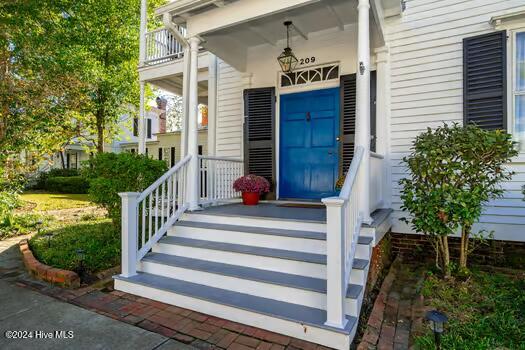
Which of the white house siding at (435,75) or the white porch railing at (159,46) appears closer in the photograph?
the white house siding at (435,75)

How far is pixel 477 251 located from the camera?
13.0 ft

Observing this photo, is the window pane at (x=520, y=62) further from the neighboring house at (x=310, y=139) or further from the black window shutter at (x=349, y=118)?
the black window shutter at (x=349, y=118)

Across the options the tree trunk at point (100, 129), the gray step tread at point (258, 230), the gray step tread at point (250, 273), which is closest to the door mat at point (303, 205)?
the gray step tread at point (258, 230)

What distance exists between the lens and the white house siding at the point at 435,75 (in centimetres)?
380

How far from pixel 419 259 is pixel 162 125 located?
72.9 ft

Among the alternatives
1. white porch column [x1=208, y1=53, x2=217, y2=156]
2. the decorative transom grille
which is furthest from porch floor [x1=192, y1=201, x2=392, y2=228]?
the decorative transom grille

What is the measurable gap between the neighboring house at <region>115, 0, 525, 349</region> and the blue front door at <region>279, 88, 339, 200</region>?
18 millimetres

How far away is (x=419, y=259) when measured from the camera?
13.9 ft

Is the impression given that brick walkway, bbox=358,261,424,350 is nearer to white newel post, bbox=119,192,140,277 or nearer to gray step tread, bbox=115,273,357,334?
gray step tread, bbox=115,273,357,334

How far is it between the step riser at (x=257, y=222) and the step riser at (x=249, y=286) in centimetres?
79

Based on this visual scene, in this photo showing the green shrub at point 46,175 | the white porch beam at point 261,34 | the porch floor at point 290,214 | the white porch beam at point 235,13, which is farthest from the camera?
the green shrub at point 46,175

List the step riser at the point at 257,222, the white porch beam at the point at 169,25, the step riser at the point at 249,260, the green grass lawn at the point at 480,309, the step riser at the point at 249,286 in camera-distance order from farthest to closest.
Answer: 1. the white porch beam at the point at 169,25
2. the step riser at the point at 257,222
3. the step riser at the point at 249,260
4. the step riser at the point at 249,286
5. the green grass lawn at the point at 480,309

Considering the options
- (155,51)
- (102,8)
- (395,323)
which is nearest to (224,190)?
(395,323)

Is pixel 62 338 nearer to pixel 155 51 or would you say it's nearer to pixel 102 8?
pixel 155 51
